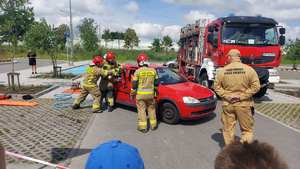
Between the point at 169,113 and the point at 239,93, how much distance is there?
2431mm

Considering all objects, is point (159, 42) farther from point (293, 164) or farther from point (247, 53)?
point (293, 164)

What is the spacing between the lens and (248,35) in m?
8.28

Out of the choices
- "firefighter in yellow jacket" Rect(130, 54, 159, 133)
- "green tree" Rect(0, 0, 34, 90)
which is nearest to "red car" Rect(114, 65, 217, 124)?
"firefighter in yellow jacket" Rect(130, 54, 159, 133)

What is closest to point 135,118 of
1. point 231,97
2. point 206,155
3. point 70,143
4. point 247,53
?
point 70,143

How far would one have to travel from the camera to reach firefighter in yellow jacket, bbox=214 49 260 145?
149 inches

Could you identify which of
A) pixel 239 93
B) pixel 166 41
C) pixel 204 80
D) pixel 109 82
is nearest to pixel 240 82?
pixel 239 93

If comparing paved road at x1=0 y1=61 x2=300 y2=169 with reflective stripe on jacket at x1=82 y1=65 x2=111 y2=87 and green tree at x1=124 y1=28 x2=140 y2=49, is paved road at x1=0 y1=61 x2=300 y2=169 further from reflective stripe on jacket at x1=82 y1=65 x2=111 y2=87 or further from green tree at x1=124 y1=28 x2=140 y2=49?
green tree at x1=124 y1=28 x2=140 y2=49

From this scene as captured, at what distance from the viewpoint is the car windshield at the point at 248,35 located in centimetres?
823

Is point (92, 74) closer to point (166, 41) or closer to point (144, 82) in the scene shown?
point (144, 82)

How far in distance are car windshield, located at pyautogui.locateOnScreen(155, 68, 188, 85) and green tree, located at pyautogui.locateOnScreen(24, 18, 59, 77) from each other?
8339mm

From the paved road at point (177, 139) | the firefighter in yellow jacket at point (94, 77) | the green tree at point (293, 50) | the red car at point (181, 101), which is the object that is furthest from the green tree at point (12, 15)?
the green tree at point (293, 50)

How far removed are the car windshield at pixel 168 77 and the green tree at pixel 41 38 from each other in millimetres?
8339

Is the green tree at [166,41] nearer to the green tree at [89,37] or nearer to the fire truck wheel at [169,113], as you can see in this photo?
the green tree at [89,37]

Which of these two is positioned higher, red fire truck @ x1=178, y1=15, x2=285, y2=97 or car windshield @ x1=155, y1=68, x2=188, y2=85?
red fire truck @ x1=178, y1=15, x2=285, y2=97
